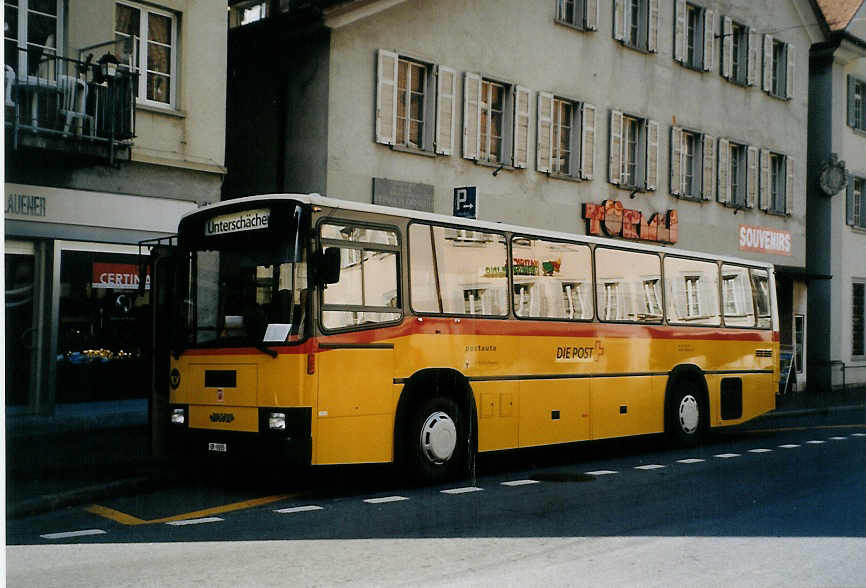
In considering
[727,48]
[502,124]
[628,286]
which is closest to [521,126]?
[502,124]

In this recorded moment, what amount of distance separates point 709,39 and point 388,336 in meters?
20.3

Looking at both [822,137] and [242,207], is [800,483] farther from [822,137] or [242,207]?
[822,137]

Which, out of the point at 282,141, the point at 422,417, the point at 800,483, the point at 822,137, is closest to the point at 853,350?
the point at 822,137

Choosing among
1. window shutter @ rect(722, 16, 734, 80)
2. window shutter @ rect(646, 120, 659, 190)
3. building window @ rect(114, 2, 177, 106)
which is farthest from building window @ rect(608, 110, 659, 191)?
building window @ rect(114, 2, 177, 106)

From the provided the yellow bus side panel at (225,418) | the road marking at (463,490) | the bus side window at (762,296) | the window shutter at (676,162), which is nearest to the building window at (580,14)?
the window shutter at (676,162)

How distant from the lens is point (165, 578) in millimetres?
6105

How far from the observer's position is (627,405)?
1384 centimetres

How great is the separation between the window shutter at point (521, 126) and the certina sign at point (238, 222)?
11719 millimetres

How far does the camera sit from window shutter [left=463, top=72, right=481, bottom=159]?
20.2 meters

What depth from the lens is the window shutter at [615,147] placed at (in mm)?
24000

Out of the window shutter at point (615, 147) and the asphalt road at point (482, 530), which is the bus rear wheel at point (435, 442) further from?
the window shutter at point (615, 147)

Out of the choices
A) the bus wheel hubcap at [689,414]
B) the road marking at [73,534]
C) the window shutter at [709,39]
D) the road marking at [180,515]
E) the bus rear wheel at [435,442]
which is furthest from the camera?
the window shutter at [709,39]

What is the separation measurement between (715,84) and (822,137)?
6.42 metres

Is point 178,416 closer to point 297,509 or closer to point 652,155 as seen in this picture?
point 297,509
